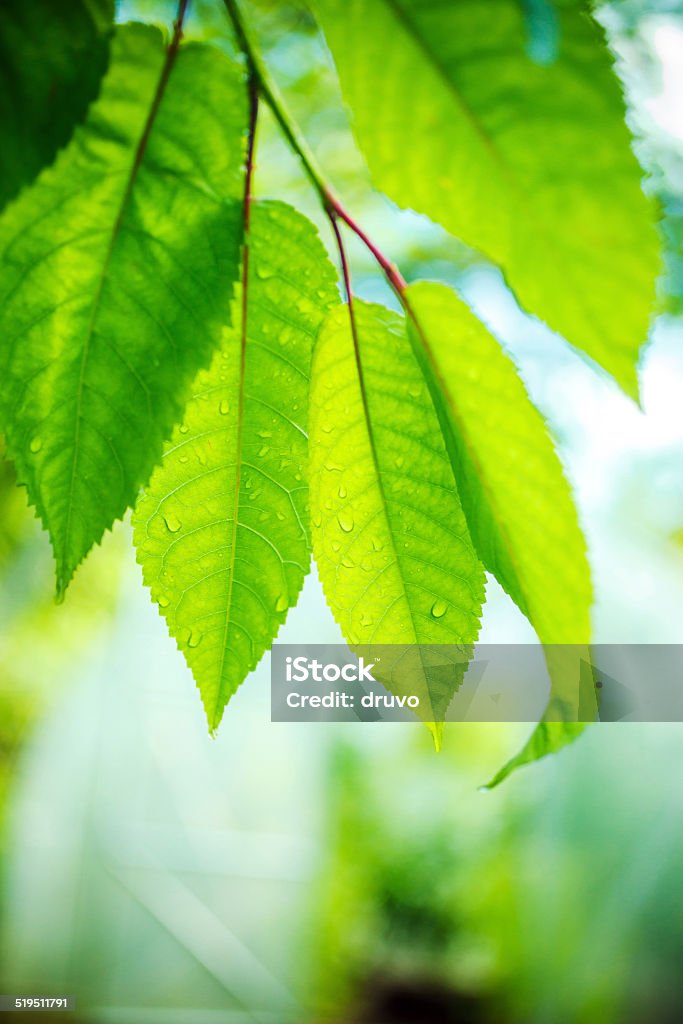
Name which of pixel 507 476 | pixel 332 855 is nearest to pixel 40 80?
pixel 507 476

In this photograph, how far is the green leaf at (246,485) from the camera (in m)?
0.23

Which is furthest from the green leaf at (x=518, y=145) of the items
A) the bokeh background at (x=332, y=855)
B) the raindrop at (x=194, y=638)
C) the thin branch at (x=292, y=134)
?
the bokeh background at (x=332, y=855)

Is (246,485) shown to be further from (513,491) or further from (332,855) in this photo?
(332,855)

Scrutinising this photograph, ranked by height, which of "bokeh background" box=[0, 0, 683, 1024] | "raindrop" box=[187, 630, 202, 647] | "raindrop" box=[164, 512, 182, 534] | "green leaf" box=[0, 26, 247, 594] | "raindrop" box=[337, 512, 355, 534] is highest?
A: "green leaf" box=[0, 26, 247, 594]

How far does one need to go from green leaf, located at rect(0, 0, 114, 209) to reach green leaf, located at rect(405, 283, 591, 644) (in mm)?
115

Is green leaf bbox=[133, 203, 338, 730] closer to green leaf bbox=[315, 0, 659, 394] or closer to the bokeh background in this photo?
green leaf bbox=[315, 0, 659, 394]

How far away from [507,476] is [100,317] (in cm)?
13

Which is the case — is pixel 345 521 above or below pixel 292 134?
below

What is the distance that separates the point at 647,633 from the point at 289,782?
83.8 inches

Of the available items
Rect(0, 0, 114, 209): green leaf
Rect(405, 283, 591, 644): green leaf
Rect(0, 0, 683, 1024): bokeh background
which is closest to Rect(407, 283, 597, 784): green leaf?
Rect(405, 283, 591, 644): green leaf

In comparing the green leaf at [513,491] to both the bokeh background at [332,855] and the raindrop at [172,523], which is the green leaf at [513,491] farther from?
the bokeh background at [332,855]

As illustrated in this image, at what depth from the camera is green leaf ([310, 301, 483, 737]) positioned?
0.23 metres

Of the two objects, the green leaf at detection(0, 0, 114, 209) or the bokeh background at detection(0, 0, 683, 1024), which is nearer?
the green leaf at detection(0, 0, 114, 209)

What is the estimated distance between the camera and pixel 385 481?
9.4 inches
